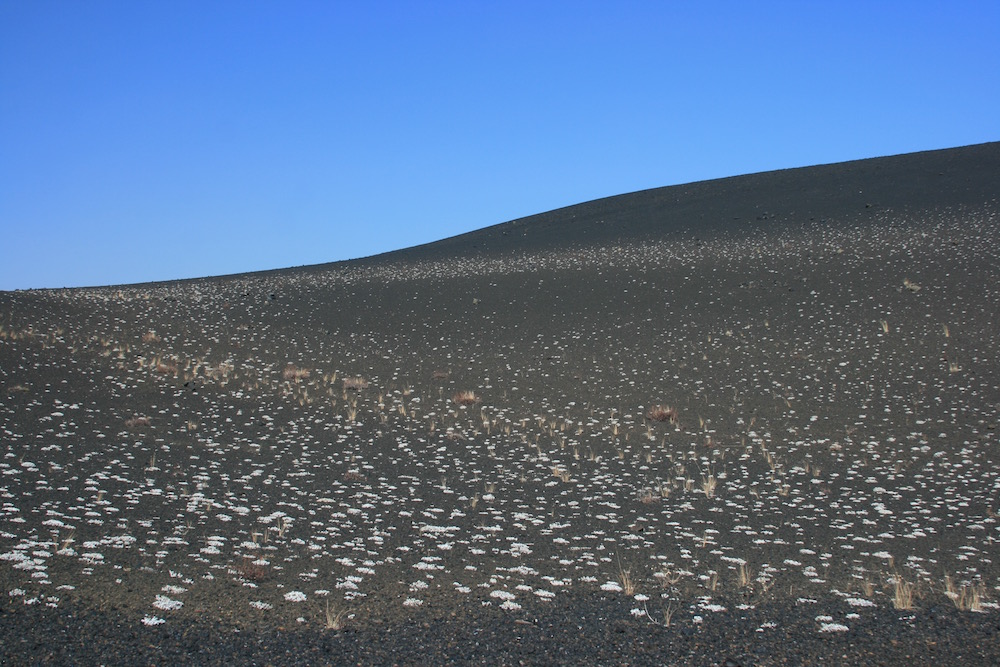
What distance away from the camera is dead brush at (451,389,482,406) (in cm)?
2231

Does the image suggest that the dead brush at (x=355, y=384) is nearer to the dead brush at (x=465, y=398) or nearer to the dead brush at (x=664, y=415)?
the dead brush at (x=465, y=398)

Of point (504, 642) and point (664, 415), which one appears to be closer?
point (504, 642)

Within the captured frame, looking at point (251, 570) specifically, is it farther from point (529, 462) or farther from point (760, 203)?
point (760, 203)

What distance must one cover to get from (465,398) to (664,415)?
5547 mm

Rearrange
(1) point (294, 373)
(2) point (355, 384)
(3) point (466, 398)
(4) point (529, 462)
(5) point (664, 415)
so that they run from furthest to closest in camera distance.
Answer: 1. (1) point (294, 373)
2. (2) point (355, 384)
3. (3) point (466, 398)
4. (5) point (664, 415)
5. (4) point (529, 462)

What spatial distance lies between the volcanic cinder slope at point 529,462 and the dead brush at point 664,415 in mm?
148

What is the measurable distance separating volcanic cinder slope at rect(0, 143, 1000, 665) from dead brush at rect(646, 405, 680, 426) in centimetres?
15

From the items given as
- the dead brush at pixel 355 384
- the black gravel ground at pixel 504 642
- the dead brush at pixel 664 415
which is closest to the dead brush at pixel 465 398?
the dead brush at pixel 355 384

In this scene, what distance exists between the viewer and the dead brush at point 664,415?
2058 centimetres

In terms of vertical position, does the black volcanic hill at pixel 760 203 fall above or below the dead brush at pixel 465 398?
above

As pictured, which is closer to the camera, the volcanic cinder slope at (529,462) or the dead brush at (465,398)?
the volcanic cinder slope at (529,462)

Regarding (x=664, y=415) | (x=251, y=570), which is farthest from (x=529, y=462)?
(x=251, y=570)

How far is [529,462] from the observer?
1691 cm

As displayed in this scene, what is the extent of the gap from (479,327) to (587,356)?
5.56 meters
